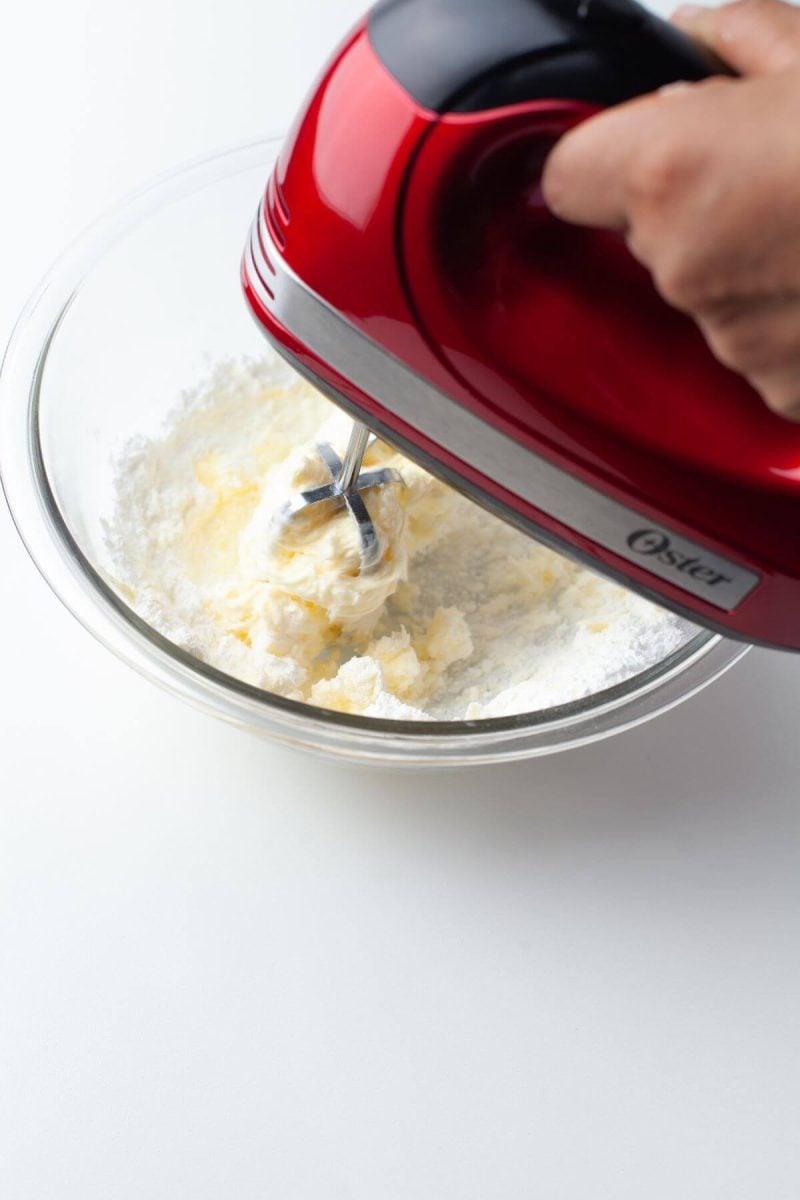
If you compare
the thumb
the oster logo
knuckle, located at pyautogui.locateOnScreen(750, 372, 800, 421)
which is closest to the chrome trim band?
the oster logo

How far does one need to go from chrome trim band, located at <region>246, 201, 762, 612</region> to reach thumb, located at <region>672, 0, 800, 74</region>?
0.72ft

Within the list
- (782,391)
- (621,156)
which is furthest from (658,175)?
(782,391)

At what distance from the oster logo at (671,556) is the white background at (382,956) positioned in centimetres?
24

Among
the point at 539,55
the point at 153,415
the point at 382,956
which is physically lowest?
the point at 382,956

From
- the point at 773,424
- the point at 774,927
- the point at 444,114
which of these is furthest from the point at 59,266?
the point at 774,927

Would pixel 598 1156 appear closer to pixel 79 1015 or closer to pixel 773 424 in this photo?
pixel 79 1015

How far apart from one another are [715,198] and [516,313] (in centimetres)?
15

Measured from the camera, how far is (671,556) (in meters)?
0.67

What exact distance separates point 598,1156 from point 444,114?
65cm

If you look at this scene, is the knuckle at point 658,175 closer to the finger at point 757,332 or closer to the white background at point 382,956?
the finger at point 757,332

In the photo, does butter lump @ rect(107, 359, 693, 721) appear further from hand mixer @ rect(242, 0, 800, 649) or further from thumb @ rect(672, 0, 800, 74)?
thumb @ rect(672, 0, 800, 74)

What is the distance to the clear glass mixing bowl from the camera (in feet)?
2.45

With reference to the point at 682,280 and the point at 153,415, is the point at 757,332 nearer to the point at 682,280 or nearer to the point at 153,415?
the point at 682,280

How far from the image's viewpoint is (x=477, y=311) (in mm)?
600
